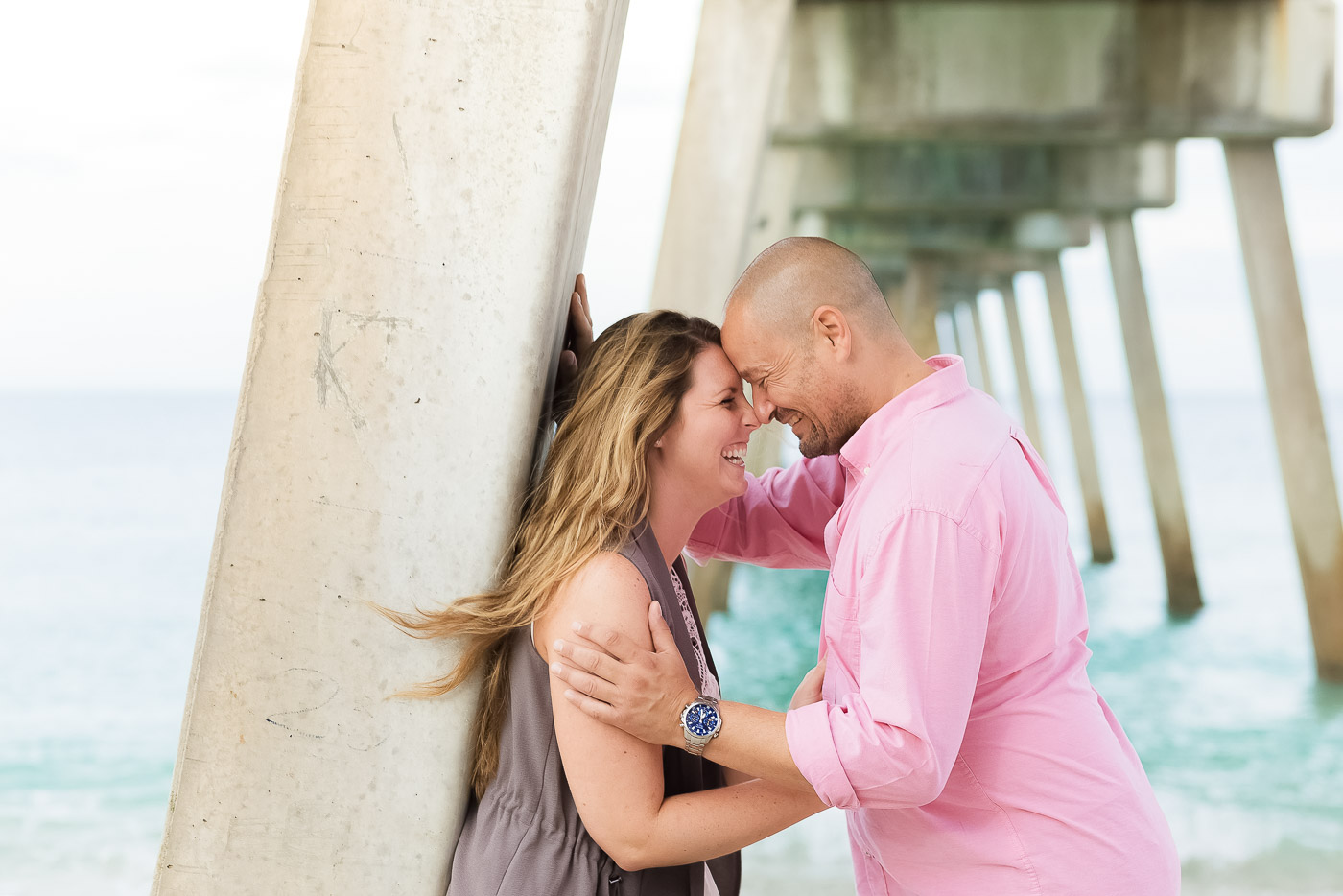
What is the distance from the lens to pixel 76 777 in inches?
425

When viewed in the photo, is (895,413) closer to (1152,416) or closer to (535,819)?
(535,819)

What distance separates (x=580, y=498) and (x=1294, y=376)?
10925 millimetres

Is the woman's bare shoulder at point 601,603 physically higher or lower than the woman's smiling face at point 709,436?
lower

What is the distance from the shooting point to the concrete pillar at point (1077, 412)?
843 inches

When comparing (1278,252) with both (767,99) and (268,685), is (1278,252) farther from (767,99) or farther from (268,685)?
(268,685)

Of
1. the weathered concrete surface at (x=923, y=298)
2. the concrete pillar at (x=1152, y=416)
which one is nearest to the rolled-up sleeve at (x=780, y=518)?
the concrete pillar at (x=1152, y=416)

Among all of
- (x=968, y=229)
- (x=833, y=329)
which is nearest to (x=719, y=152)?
(x=833, y=329)

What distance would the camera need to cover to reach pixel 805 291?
246 cm

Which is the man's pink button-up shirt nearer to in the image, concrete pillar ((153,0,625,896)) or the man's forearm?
the man's forearm

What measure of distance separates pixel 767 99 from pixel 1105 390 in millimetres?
90654

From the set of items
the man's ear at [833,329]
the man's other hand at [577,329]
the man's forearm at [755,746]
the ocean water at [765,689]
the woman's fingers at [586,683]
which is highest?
the man's ear at [833,329]

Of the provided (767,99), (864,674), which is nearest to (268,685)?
(864,674)

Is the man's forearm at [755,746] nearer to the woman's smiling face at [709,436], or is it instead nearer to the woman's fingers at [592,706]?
the woman's fingers at [592,706]

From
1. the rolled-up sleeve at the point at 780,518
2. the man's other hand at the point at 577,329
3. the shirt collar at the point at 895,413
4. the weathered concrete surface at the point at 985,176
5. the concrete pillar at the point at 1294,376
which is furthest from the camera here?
the weathered concrete surface at the point at 985,176
